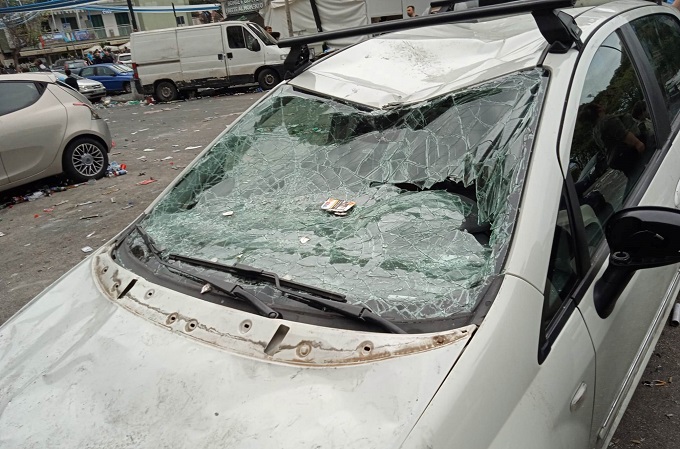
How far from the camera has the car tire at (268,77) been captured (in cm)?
1577

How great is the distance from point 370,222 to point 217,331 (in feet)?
2.15

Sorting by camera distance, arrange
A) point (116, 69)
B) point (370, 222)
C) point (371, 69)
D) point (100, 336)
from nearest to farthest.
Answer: point (100, 336) < point (370, 222) < point (371, 69) < point (116, 69)

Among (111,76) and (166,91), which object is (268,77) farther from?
(111,76)

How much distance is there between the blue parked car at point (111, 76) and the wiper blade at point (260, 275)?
2253 cm

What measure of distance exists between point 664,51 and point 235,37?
14636mm

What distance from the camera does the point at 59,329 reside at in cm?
170

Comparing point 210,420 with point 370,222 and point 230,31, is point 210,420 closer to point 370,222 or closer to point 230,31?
point 370,222

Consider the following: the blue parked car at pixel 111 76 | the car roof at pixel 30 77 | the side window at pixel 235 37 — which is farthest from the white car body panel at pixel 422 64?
the blue parked car at pixel 111 76

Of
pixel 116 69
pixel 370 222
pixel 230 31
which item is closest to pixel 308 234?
pixel 370 222

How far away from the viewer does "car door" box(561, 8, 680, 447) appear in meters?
1.55

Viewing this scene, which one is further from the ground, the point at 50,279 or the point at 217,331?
the point at 217,331

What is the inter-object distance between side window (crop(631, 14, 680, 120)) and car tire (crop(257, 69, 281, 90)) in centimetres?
1386

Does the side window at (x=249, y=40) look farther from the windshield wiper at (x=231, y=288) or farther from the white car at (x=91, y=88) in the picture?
the windshield wiper at (x=231, y=288)

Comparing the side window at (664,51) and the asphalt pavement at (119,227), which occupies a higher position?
the side window at (664,51)
